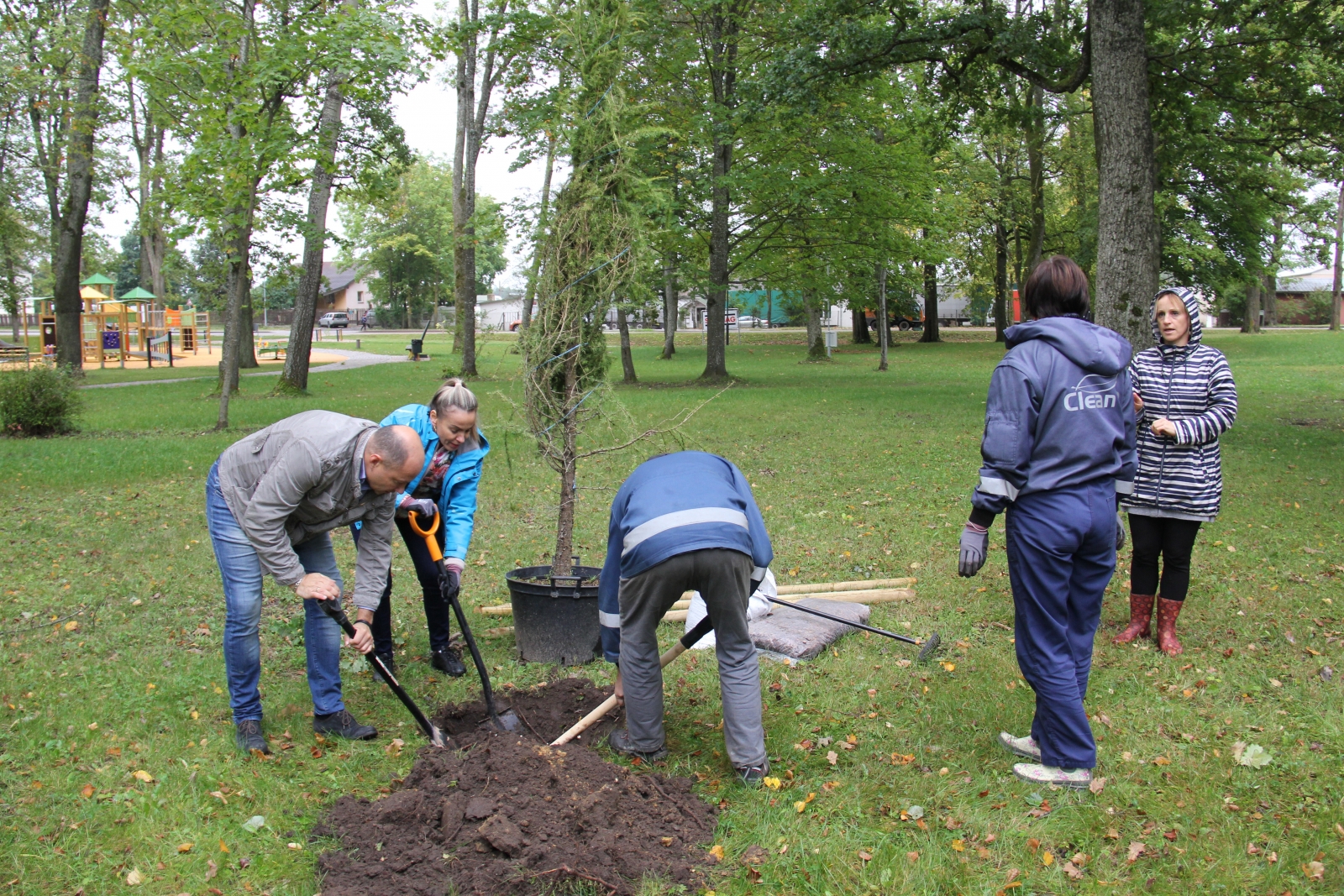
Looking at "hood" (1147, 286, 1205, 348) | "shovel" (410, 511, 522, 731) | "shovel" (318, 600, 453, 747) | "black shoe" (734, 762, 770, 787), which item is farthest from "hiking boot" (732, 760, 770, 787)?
"hood" (1147, 286, 1205, 348)

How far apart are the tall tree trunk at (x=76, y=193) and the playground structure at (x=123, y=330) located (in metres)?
8.77

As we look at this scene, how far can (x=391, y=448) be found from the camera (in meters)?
3.77

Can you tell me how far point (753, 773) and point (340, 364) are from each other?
3044 centimetres

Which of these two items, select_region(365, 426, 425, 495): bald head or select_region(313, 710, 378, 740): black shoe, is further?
select_region(313, 710, 378, 740): black shoe

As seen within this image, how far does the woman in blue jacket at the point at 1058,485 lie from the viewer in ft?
11.7

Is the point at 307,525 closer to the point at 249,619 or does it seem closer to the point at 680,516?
the point at 249,619

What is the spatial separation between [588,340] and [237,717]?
2.61 meters

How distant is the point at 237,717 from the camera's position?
4254 mm

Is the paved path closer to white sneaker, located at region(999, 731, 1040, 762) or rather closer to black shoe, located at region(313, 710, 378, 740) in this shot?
black shoe, located at region(313, 710, 378, 740)

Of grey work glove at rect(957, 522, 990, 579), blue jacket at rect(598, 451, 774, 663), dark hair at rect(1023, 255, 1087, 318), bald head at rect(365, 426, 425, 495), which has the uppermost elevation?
dark hair at rect(1023, 255, 1087, 318)

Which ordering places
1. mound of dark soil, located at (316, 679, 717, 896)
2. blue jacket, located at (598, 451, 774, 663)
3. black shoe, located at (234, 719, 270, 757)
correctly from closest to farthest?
mound of dark soil, located at (316, 679, 717, 896), blue jacket, located at (598, 451, 774, 663), black shoe, located at (234, 719, 270, 757)

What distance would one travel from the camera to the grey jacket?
3.81 m

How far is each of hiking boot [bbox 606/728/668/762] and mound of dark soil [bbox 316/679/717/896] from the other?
19 cm

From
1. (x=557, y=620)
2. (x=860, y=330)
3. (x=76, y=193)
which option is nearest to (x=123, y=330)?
(x=76, y=193)
